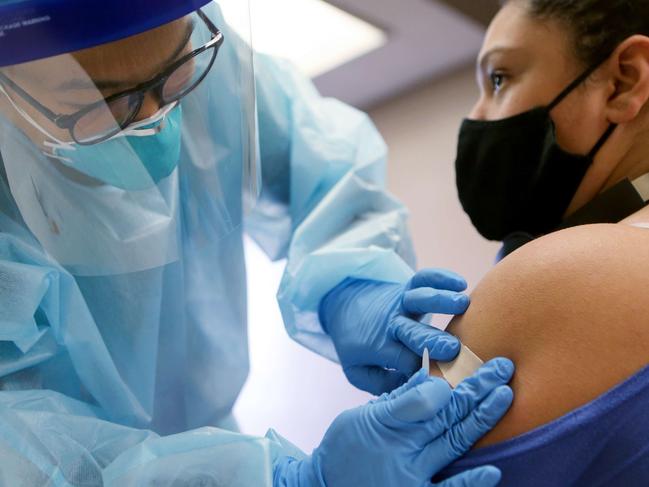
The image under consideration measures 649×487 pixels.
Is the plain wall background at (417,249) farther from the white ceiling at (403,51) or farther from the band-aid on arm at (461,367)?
the band-aid on arm at (461,367)

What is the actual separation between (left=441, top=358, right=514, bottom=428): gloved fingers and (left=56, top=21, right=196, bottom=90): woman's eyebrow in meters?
0.60

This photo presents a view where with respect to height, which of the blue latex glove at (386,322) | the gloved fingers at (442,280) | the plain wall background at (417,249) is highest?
the gloved fingers at (442,280)

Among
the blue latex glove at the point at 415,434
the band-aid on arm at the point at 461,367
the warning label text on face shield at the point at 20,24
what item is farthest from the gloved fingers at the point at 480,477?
the warning label text on face shield at the point at 20,24

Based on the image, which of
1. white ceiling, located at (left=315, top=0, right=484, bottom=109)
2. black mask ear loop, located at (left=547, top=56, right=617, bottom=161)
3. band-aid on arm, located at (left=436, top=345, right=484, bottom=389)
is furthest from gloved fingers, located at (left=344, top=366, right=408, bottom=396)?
white ceiling, located at (left=315, top=0, right=484, bottom=109)

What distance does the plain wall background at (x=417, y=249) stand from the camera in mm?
2299

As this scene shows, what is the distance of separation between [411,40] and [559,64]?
51.3 inches

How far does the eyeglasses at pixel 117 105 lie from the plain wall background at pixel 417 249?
117cm

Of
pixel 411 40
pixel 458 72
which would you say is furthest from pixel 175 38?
pixel 458 72

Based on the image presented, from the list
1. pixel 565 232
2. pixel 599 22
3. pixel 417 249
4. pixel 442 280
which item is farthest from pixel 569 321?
pixel 417 249

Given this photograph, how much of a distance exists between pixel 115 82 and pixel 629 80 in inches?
32.4

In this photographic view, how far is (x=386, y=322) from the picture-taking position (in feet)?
4.08

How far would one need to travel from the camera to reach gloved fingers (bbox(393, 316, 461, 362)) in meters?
0.95

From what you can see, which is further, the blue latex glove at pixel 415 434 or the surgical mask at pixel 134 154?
the surgical mask at pixel 134 154

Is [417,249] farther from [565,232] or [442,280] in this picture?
[565,232]
